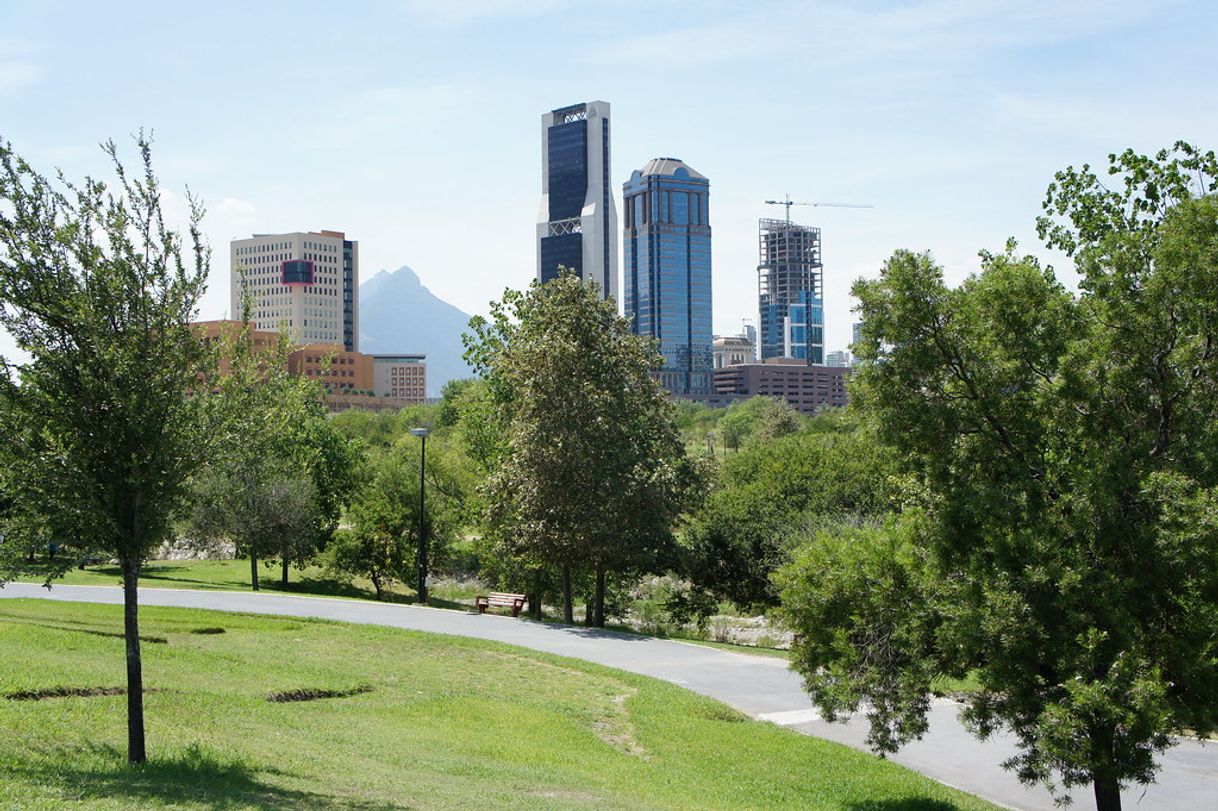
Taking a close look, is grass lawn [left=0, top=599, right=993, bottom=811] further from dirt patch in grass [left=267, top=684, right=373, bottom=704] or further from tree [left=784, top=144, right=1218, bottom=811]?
tree [left=784, top=144, right=1218, bottom=811]

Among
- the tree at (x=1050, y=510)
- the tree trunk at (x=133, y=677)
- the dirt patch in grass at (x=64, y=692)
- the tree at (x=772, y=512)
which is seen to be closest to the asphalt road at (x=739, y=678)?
the tree at (x=1050, y=510)

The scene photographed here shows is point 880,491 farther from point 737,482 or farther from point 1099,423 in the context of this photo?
point 1099,423

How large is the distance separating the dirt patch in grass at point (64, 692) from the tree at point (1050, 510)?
384 inches

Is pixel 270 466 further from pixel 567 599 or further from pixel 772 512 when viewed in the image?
pixel 772 512

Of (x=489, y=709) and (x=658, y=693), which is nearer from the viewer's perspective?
(x=489, y=709)

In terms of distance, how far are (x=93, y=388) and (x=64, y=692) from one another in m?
6.16

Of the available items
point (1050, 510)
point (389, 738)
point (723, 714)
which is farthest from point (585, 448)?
point (1050, 510)

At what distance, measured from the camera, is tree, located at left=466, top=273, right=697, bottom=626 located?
99.2ft

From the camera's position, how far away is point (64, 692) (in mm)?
14695

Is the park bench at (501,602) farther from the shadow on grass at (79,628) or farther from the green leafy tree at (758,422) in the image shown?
the green leafy tree at (758,422)

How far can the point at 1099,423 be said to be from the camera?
40.5 feet

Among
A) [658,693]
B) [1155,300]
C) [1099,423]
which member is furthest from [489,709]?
[1155,300]

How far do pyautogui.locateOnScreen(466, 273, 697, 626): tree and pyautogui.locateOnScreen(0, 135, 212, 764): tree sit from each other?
62.4 feet

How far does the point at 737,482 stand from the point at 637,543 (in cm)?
1500
